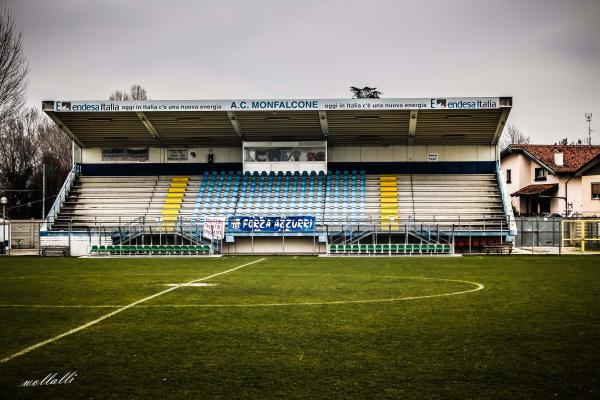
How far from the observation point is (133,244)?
150ft

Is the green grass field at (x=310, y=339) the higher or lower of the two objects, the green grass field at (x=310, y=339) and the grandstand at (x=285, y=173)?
the lower

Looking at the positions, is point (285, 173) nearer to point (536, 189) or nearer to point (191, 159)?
point (191, 159)

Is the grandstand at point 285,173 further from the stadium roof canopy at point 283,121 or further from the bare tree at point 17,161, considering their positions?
the bare tree at point 17,161

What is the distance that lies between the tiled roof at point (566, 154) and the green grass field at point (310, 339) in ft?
138

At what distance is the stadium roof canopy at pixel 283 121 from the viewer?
45.8 metres

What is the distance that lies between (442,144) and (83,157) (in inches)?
1080

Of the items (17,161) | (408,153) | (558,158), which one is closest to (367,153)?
(408,153)

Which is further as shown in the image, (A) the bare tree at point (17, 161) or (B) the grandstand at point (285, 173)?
(A) the bare tree at point (17, 161)

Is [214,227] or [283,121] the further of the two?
[283,121]

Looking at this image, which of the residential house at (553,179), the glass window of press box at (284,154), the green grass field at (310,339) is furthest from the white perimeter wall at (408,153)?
the green grass field at (310,339)

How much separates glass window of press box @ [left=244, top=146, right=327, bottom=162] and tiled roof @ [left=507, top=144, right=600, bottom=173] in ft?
76.6

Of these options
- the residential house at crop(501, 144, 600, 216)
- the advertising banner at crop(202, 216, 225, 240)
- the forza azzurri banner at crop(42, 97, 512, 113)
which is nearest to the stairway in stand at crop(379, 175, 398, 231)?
the forza azzurri banner at crop(42, 97, 512, 113)

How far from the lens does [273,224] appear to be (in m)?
44.0

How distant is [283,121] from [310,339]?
37494mm
